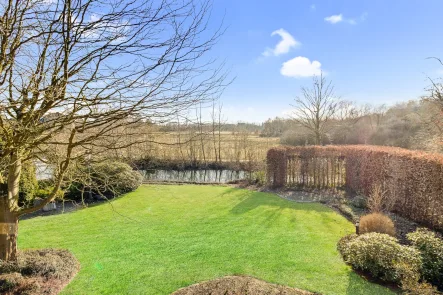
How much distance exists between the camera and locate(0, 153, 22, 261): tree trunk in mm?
3852

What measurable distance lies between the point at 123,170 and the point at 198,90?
358 inches

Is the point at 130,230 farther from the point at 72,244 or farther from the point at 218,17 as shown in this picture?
the point at 218,17

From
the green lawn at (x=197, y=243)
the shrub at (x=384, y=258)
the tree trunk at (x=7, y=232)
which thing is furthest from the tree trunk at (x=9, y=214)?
the shrub at (x=384, y=258)

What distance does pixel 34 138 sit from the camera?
2.97 m

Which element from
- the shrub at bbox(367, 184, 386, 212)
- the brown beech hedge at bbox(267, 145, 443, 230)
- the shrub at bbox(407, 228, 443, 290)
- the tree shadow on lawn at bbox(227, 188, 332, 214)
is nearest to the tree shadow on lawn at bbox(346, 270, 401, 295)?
the shrub at bbox(407, 228, 443, 290)

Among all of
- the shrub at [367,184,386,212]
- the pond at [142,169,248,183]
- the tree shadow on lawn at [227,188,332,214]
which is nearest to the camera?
the shrub at [367,184,386,212]

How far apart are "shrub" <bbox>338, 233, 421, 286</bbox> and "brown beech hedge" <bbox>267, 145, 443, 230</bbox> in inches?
114

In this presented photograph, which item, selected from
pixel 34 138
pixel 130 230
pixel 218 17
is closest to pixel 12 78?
pixel 34 138

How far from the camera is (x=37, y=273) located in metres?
4.14

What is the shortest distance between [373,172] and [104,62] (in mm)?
9337

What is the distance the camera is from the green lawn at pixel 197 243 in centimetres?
412

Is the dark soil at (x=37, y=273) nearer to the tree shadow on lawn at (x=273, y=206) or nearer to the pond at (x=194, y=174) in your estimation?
the tree shadow on lawn at (x=273, y=206)

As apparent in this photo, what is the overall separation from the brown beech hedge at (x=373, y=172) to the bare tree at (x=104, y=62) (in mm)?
6712

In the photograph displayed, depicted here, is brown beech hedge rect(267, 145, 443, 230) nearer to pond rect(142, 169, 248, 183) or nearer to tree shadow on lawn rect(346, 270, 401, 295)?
tree shadow on lawn rect(346, 270, 401, 295)
